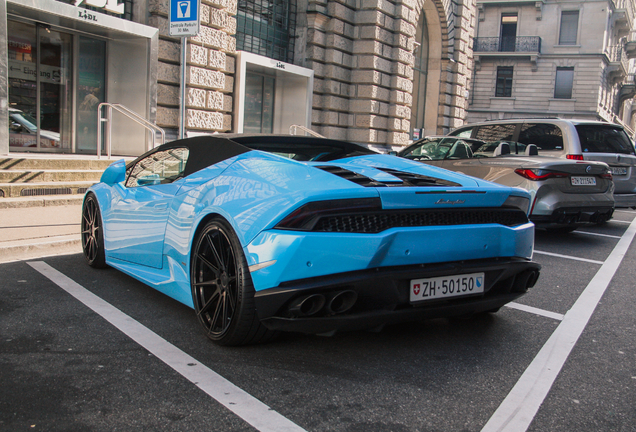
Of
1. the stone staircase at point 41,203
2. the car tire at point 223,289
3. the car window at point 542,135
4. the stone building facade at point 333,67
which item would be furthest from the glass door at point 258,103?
the car tire at point 223,289

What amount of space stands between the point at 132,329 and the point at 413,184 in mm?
1850

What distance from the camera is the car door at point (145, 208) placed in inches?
151

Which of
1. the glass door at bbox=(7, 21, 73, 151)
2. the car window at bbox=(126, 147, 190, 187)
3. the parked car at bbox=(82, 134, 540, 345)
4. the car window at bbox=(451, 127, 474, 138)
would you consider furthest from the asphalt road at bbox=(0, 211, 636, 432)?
the glass door at bbox=(7, 21, 73, 151)

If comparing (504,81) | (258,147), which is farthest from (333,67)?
(504,81)

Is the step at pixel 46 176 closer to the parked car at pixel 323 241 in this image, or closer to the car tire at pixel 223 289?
the parked car at pixel 323 241

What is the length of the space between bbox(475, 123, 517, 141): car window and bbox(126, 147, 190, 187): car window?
243 inches

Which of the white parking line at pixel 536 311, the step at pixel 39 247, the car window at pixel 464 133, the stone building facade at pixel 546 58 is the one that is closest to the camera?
the white parking line at pixel 536 311

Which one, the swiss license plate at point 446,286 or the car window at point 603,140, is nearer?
the swiss license plate at point 446,286

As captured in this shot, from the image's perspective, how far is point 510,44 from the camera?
156ft

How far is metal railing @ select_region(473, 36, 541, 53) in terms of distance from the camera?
45875 mm

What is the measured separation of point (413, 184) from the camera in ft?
10.3

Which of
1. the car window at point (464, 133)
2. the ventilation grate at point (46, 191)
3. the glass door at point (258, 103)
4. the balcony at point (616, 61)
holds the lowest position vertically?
the ventilation grate at point (46, 191)

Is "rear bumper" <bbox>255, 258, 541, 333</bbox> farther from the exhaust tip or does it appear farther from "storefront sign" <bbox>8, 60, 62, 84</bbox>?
"storefront sign" <bbox>8, 60, 62, 84</bbox>

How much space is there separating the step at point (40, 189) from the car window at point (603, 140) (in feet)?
24.5
